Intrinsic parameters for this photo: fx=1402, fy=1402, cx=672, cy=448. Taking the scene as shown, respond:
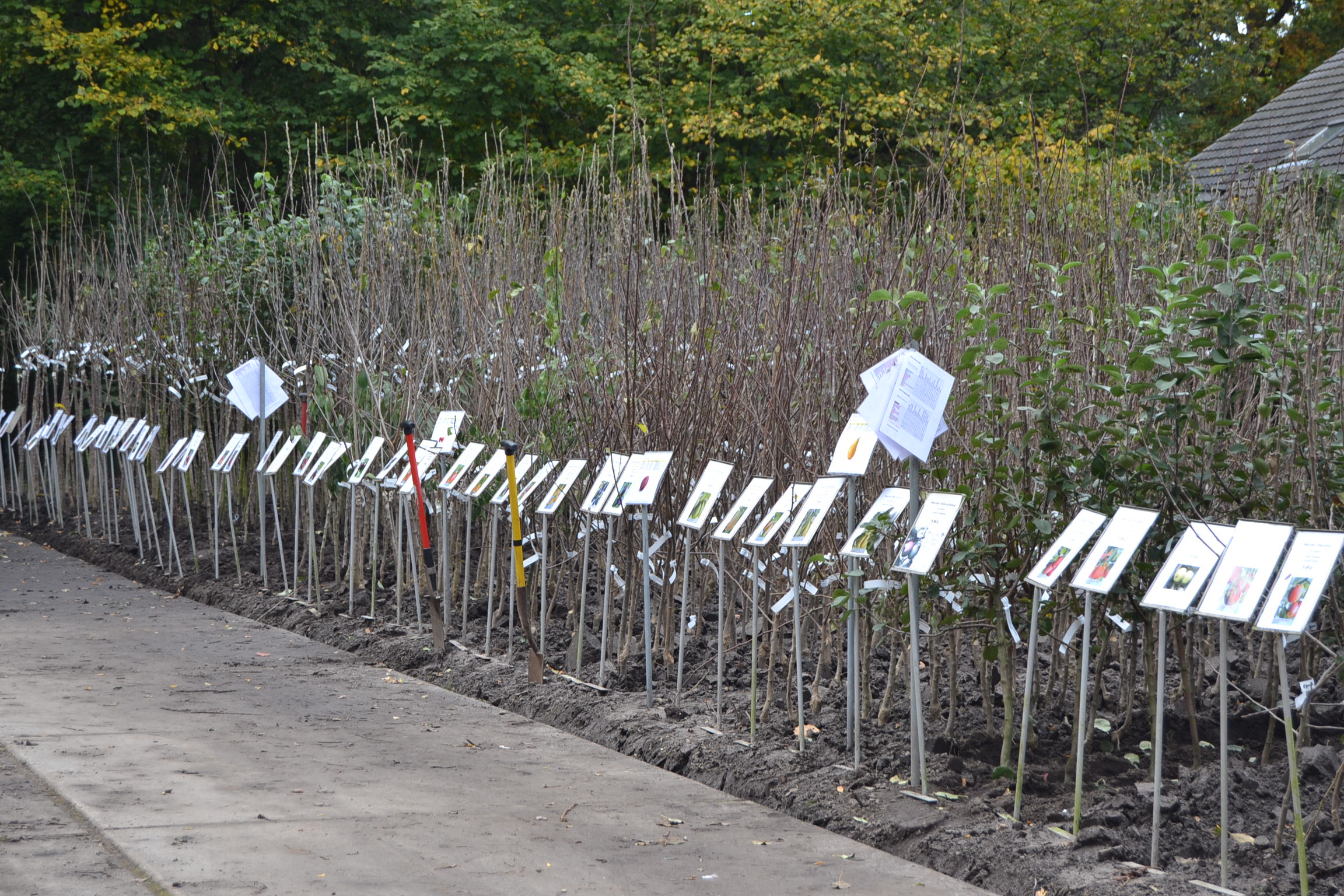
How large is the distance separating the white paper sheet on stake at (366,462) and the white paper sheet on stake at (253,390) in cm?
135

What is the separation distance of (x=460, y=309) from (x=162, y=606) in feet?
10.3

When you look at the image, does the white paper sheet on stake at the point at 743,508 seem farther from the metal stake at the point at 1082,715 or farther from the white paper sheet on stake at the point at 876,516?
the metal stake at the point at 1082,715

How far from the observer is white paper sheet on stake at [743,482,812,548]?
16.6 ft

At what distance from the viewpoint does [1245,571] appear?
353cm

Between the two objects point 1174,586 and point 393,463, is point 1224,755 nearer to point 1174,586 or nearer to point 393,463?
point 1174,586

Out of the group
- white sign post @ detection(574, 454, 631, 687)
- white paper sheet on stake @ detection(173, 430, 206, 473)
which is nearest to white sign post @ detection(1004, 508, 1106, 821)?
white sign post @ detection(574, 454, 631, 687)

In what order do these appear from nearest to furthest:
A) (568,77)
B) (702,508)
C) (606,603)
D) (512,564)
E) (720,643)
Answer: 1. (720,643)
2. (702,508)
3. (606,603)
4. (512,564)
5. (568,77)

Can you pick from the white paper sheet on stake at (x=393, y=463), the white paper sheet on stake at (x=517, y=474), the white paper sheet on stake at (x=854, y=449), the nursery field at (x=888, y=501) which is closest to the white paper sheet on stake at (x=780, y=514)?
the nursery field at (x=888, y=501)

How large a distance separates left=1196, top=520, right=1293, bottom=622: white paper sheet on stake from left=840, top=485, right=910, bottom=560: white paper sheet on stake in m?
1.20

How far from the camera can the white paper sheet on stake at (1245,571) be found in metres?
3.44

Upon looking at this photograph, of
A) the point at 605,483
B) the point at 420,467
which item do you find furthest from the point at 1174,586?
the point at 420,467

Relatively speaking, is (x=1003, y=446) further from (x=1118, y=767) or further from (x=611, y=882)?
(x=611, y=882)

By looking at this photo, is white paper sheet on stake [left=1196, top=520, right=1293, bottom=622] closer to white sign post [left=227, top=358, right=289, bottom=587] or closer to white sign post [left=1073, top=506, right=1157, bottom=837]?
white sign post [left=1073, top=506, right=1157, bottom=837]

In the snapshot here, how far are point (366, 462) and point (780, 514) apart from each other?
11.9 feet
